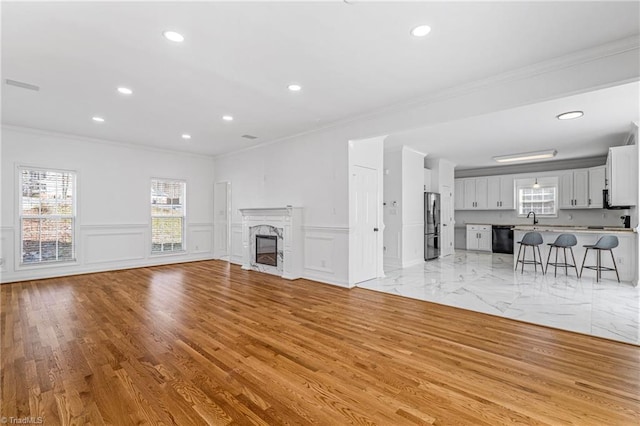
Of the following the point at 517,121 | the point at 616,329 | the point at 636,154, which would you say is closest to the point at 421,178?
the point at 517,121

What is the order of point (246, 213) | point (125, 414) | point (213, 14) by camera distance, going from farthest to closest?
point (246, 213)
point (213, 14)
point (125, 414)

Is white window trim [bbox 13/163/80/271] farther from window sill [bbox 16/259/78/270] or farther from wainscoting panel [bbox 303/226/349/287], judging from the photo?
wainscoting panel [bbox 303/226/349/287]

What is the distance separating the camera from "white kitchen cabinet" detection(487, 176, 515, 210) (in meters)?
9.34

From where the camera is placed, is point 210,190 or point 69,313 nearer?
point 69,313

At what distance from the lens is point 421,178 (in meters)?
7.61

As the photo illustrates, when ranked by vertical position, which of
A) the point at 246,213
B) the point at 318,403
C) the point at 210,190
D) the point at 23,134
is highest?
the point at 23,134

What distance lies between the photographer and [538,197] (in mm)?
9000

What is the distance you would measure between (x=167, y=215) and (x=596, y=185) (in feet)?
36.8

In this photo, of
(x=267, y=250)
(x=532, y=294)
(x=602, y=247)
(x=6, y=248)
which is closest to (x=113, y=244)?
(x=6, y=248)

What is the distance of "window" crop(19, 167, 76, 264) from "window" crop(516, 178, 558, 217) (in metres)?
11.8

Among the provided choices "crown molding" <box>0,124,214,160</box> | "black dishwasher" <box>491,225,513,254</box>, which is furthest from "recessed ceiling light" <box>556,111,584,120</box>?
"crown molding" <box>0,124,214,160</box>

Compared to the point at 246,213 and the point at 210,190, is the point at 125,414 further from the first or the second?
the point at 210,190

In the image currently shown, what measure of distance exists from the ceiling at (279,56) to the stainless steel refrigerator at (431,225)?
106 inches

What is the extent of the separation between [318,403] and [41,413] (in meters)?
1.73
